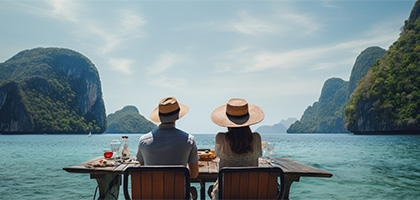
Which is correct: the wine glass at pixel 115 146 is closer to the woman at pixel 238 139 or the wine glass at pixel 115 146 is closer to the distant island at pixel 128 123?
the woman at pixel 238 139

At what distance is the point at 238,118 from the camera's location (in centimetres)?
298

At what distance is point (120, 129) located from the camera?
15175 centimetres

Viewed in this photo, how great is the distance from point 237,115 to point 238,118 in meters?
0.04

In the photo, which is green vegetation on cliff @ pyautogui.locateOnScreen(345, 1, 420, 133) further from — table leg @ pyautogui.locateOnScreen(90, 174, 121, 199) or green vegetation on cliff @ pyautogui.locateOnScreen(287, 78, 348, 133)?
green vegetation on cliff @ pyautogui.locateOnScreen(287, 78, 348, 133)

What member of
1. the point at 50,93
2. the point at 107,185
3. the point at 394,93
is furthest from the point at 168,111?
the point at 50,93

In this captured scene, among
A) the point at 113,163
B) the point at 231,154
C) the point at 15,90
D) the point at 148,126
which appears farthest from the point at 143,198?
the point at 148,126

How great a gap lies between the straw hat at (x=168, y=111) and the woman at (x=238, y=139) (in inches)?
16.2

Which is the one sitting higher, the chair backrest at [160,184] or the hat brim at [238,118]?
the hat brim at [238,118]

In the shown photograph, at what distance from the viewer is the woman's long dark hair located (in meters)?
2.91

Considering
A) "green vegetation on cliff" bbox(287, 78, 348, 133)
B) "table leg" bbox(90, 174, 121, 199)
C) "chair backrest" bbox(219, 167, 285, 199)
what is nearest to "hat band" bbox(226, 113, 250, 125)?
"chair backrest" bbox(219, 167, 285, 199)

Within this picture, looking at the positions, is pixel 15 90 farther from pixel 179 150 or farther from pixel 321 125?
pixel 321 125

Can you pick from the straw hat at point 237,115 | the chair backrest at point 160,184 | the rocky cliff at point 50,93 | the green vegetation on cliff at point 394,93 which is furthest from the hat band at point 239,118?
the rocky cliff at point 50,93

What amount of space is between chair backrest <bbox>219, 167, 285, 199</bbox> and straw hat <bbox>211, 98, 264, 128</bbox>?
56 centimetres

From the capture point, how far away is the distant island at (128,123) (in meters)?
145
